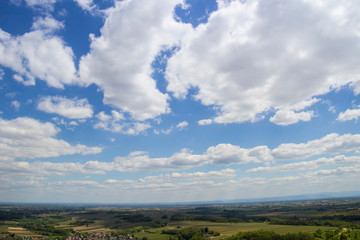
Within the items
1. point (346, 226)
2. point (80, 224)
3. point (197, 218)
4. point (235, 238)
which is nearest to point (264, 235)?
point (235, 238)

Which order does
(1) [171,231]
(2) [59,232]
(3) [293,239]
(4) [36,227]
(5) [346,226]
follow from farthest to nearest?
1. (4) [36,227]
2. (2) [59,232]
3. (1) [171,231]
4. (5) [346,226]
5. (3) [293,239]

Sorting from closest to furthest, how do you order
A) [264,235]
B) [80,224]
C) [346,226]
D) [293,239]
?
[293,239] → [264,235] → [346,226] → [80,224]

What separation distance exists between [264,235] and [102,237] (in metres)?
73.9

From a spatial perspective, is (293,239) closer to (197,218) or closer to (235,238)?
(235,238)

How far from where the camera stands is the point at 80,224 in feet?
561

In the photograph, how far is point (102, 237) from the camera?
11894 cm

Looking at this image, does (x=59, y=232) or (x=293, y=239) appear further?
(x=59, y=232)

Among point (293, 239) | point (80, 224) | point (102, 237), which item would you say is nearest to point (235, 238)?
point (293, 239)

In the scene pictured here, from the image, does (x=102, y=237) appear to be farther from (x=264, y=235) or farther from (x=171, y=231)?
(x=264, y=235)

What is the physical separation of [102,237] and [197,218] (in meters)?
78.6

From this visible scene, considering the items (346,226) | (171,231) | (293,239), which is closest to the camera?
(293,239)

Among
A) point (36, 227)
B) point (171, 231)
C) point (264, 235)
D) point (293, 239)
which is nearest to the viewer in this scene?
point (293, 239)

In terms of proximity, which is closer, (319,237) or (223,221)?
(319,237)

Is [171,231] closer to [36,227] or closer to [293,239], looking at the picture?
[293,239]
